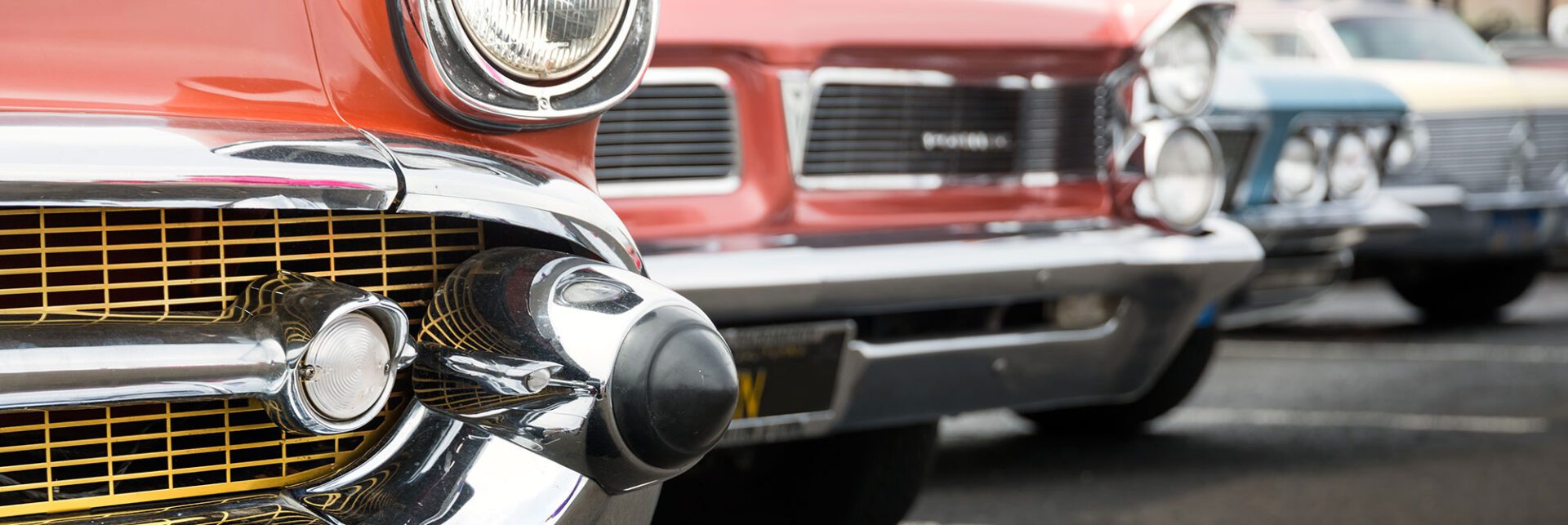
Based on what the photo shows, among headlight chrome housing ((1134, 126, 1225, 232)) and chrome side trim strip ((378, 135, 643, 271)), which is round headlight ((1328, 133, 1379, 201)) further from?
chrome side trim strip ((378, 135, 643, 271))

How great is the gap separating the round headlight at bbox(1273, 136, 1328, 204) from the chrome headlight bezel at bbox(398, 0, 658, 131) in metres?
3.90

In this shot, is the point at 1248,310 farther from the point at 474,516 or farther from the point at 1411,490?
the point at 474,516

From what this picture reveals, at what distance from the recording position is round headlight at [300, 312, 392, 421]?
1427 millimetres

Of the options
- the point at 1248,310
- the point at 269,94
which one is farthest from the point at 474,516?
the point at 1248,310

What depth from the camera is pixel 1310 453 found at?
4129mm

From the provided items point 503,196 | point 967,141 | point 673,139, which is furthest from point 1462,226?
point 503,196

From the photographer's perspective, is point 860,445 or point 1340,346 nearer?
point 860,445

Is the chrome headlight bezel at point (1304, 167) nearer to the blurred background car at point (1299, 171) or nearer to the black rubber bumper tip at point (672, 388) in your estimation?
the blurred background car at point (1299, 171)

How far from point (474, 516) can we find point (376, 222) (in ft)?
0.97

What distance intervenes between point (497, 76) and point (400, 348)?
0.91 feet

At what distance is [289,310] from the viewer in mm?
1427

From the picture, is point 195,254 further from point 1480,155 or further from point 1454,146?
point 1480,155

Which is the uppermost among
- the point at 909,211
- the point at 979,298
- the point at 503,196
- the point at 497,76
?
the point at 497,76

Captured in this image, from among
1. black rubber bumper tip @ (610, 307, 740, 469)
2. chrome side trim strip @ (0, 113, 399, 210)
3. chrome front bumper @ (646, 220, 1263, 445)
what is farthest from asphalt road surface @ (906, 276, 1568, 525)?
chrome side trim strip @ (0, 113, 399, 210)
